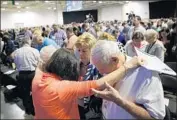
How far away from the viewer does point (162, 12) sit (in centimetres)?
2969

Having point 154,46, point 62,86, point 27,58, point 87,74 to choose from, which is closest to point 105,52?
point 62,86

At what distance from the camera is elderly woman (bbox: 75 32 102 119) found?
2554 millimetres

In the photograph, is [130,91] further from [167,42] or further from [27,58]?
[167,42]

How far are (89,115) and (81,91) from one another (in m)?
0.92

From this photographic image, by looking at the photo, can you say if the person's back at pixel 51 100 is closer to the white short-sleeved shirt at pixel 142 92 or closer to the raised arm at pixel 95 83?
the raised arm at pixel 95 83

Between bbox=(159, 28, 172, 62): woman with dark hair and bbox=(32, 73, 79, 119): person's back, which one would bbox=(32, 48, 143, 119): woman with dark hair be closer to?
bbox=(32, 73, 79, 119): person's back

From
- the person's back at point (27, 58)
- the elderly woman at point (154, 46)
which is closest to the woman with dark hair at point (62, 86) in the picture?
the elderly woman at point (154, 46)

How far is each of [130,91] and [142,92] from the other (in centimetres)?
7

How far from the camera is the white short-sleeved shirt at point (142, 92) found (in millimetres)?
1519

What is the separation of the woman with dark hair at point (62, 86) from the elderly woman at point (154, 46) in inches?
115

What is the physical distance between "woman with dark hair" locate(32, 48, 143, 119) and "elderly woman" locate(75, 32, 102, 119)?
0.65m

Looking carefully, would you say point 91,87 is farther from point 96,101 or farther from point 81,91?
point 96,101

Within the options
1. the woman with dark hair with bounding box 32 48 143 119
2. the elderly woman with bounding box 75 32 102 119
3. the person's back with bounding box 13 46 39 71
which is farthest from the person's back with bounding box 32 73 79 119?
the person's back with bounding box 13 46 39 71

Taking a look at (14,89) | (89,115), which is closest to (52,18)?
(14,89)
